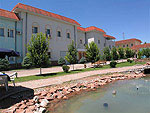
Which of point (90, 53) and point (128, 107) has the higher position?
point (90, 53)

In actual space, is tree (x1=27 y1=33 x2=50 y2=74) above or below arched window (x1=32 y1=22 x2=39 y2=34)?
below

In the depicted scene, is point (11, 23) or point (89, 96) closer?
point (89, 96)

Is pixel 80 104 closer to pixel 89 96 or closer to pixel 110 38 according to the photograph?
pixel 89 96

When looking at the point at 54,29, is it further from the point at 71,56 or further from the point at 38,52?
the point at 38,52

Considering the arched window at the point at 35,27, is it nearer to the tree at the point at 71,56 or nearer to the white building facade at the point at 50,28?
the white building facade at the point at 50,28

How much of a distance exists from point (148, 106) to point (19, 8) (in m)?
20.2

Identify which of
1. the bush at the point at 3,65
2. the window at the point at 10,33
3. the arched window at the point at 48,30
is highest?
the arched window at the point at 48,30

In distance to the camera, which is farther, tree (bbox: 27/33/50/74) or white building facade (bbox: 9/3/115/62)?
white building facade (bbox: 9/3/115/62)

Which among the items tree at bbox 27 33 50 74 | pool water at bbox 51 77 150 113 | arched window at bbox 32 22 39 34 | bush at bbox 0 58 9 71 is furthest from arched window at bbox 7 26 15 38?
pool water at bbox 51 77 150 113

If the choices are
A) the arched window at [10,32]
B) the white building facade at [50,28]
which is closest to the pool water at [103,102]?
the white building facade at [50,28]

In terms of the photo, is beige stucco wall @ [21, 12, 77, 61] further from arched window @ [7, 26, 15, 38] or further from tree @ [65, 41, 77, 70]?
tree @ [65, 41, 77, 70]

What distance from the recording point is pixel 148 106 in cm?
525

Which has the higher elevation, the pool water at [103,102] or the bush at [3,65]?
the bush at [3,65]

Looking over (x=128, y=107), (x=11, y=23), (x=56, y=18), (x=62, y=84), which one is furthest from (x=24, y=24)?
(x=128, y=107)
